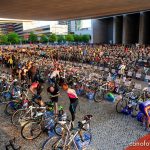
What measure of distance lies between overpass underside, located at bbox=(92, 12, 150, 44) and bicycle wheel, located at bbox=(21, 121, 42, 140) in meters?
46.8

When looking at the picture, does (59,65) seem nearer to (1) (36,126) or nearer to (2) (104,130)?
(2) (104,130)

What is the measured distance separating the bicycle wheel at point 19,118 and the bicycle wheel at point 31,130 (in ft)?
0.86

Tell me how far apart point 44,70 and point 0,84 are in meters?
5.16

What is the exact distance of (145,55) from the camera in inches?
839

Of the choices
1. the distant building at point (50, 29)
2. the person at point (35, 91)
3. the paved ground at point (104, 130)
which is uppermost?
the distant building at point (50, 29)

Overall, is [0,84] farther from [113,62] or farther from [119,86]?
[113,62]

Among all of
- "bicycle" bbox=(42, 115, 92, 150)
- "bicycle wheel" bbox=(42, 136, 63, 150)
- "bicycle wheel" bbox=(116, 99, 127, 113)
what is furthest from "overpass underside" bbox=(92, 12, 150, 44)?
"bicycle wheel" bbox=(42, 136, 63, 150)

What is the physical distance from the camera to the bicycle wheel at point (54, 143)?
5.48m

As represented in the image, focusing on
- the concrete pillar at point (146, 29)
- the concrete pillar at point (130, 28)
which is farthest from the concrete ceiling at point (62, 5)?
the concrete pillar at point (130, 28)

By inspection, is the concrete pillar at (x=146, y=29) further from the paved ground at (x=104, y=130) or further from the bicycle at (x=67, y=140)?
the bicycle at (x=67, y=140)

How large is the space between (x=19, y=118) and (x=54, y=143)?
2436 mm

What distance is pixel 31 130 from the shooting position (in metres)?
6.84

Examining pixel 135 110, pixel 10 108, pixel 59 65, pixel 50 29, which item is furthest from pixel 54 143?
pixel 50 29

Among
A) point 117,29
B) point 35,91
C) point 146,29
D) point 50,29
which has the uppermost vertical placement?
point 50,29
